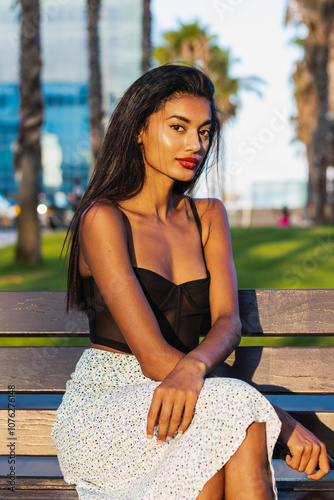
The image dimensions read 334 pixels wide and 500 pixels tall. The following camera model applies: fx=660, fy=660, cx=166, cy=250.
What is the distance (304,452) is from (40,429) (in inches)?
43.1

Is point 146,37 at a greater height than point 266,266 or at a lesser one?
greater

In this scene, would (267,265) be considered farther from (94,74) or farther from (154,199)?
(154,199)

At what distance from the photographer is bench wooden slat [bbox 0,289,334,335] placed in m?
2.76

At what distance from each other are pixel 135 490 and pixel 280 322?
983mm

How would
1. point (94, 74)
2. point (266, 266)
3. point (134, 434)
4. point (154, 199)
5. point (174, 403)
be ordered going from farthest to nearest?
point (94, 74) < point (266, 266) < point (154, 199) < point (134, 434) < point (174, 403)

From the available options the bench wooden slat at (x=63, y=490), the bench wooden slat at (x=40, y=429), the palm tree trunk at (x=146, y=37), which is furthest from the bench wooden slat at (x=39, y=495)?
the palm tree trunk at (x=146, y=37)

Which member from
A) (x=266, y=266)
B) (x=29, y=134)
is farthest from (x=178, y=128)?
(x=29, y=134)

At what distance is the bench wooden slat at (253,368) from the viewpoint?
8.93 ft

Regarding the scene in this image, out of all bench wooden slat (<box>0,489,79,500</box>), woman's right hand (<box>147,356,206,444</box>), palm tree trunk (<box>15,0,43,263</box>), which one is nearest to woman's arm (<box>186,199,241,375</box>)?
woman's right hand (<box>147,356,206,444</box>)

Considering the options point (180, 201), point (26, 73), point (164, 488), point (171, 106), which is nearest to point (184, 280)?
point (180, 201)

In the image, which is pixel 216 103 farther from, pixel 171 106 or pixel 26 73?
pixel 26 73

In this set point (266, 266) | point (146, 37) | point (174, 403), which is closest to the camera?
point (174, 403)

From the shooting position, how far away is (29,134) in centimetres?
1099

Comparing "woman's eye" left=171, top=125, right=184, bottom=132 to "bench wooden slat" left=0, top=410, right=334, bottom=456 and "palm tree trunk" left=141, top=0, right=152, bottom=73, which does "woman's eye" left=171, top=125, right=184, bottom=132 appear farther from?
"palm tree trunk" left=141, top=0, right=152, bottom=73
